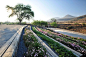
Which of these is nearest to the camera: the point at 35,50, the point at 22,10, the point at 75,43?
the point at 35,50

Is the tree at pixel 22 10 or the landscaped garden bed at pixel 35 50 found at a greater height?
the tree at pixel 22 10

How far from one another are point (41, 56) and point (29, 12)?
30.4m

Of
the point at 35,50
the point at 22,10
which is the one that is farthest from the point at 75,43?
the point at 22,10

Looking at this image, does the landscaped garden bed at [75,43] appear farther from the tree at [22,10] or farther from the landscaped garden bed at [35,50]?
the tree at [22,10]

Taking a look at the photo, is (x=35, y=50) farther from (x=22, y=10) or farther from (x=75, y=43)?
(x=22, y=10)

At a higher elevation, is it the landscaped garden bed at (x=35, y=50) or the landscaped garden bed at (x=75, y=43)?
the landscaped garden bed at (x=35, y=50)

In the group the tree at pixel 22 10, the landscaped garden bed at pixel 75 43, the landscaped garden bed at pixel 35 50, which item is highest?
the tree at pixel 22 10

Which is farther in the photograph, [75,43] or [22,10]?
[22,10]

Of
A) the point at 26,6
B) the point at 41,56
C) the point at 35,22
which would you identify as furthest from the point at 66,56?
the point at 26,6

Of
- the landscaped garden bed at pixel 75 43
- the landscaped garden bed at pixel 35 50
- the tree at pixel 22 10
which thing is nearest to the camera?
the landscaped garden bed at pixel 35 50

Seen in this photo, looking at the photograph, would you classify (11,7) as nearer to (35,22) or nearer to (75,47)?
(35,22)

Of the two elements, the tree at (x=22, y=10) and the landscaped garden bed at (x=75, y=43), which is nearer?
the landscaped garden bed at (x=75, y=43)

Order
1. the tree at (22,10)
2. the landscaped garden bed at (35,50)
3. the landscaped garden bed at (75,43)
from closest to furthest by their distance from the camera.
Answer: the landscaped garden bed at (35,50) < the landscaped garden bed at (75,43) < the tree at (22,10)

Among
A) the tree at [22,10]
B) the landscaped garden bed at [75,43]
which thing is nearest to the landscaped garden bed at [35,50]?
the landscaped garden bed at [75,43]
